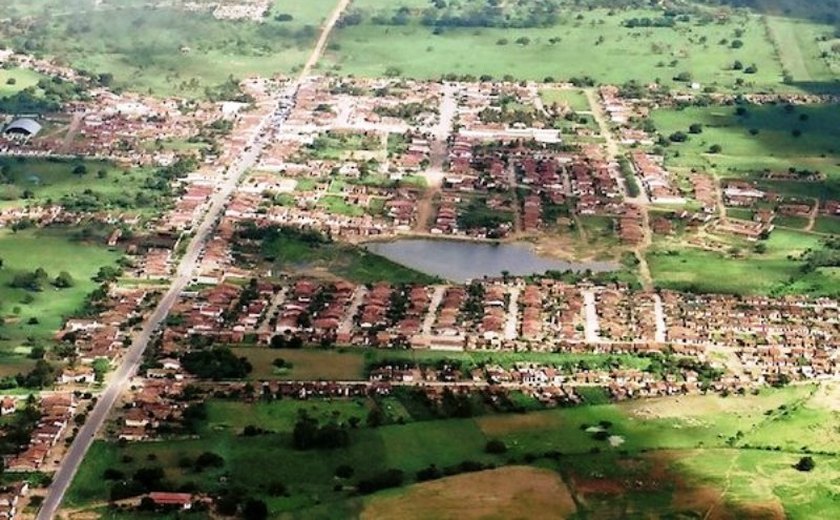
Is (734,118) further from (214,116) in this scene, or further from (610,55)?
(214,116)

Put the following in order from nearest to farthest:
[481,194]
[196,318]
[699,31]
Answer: [196,318], [481,194], [699,31]

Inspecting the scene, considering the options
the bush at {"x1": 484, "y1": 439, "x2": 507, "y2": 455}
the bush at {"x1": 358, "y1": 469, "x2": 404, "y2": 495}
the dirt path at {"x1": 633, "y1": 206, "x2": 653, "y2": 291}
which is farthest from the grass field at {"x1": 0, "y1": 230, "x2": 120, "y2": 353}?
the dirt path at {"x1": 633, "y1": 206, "x2": 653, "y2": 291}

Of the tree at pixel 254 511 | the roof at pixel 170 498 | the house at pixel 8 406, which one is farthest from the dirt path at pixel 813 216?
the house at pixel 8 406

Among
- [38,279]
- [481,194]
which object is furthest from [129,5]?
[38,279]

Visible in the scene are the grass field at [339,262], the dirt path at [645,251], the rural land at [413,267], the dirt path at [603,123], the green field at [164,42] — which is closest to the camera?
the rural land at [413,267]

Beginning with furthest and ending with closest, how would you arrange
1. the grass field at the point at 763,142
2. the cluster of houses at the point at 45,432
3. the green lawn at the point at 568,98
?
the green lawn at the point at 568,98, the grass field at the point at 763,142, the cluster of houses at the point at 45,432

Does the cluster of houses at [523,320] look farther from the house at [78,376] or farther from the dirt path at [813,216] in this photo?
the dirt path at [813,216]

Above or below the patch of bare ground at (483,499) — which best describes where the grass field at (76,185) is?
below

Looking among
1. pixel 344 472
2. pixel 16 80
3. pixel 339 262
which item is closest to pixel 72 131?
pixel 16 80
